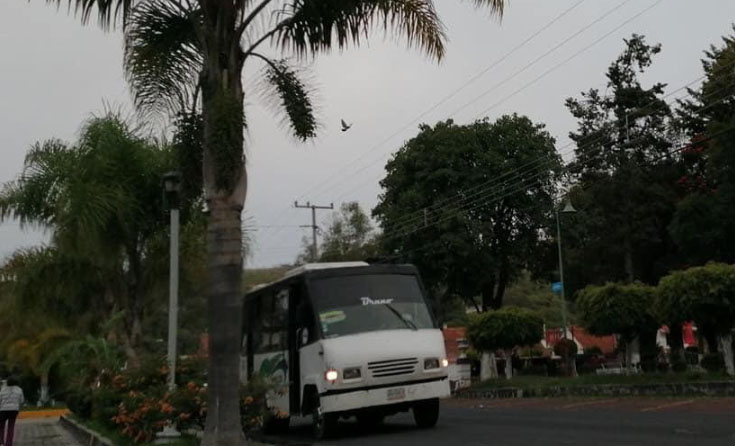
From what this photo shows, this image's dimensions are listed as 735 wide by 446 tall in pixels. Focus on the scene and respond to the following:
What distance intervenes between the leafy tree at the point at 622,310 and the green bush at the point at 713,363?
1.67 meters

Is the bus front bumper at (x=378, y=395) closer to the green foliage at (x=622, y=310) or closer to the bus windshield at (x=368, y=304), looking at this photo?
the bus windshield at (x=368, y=304)

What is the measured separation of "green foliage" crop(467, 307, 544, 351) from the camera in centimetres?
2848

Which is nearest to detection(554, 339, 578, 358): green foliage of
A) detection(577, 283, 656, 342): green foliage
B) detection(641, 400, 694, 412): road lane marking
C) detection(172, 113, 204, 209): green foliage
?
detection(577, 283, 656, 342): green foliage

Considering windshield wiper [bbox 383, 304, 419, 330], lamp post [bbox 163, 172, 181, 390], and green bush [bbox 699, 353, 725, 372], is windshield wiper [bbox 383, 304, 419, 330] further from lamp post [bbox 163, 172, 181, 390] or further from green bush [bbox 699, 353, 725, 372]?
green bush [bbox 699, 353, 725, 372]

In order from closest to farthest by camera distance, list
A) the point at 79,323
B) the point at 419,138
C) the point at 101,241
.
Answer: the point at 101,241, the point at 79,323, the point at 419,138

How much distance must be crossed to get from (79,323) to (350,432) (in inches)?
542

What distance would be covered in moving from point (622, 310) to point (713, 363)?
2.98 meters

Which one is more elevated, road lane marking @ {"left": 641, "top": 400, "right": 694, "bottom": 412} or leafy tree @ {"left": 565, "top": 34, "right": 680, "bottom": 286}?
leafy tree @ {"left": 565, "top": 34, "right": 680, "bottom": 286}

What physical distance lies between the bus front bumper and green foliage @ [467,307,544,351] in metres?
15.5

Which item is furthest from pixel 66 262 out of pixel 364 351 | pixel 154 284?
pixel 364 351

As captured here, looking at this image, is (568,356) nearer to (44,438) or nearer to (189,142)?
(44,438)

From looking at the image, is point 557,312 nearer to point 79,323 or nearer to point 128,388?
point 79,323

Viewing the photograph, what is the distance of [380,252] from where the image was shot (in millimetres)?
46688

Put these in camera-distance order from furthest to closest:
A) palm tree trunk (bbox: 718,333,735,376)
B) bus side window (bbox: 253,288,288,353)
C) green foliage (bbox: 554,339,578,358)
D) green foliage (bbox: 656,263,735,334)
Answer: green foliage (bbox: 554,339,578,358) < palm tree trunk (bbox: 718,333,735,376) < green foliage (bbox: 656,263,735,334) < bus side window (bbox: 253,288,288,353)
